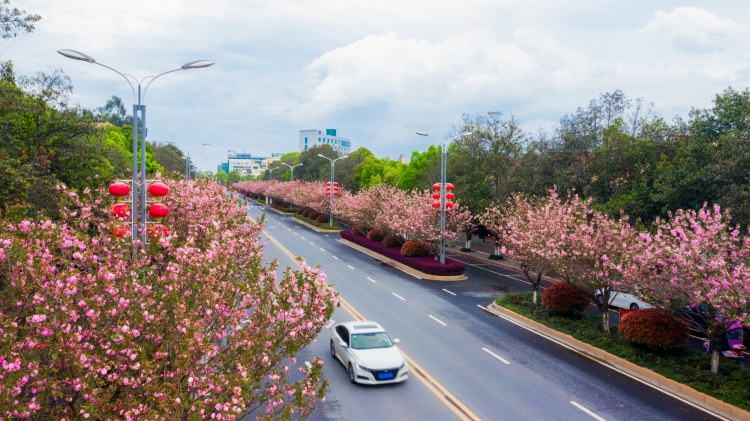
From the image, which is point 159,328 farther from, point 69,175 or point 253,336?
point 69,175

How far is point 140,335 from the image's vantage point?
24.1ft

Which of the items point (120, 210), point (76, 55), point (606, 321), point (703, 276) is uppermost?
point (76, 55)

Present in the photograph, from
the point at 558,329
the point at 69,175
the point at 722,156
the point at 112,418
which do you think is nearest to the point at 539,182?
the point at 722,156

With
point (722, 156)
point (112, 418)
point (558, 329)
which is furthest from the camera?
point (722, 156)

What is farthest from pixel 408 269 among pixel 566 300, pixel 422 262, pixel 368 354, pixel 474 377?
pixel 368 354

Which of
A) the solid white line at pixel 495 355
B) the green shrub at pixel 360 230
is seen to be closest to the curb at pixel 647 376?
the solid white line at pixel 495 355

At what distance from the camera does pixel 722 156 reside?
22.6 m

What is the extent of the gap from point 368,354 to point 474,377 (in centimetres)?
327

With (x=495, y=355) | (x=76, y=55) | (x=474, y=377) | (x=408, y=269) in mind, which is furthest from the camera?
(x=408, y=269)

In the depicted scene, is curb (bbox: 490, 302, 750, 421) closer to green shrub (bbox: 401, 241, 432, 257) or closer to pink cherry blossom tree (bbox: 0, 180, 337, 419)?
pink cherry blossom tree (bbox: 0, 180, 337, 419)

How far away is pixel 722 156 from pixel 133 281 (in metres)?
24.2

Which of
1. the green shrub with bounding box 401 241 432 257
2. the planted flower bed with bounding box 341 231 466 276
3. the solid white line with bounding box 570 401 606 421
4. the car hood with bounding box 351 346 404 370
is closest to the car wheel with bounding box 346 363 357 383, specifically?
the car hood with bounding box 351 346 404 370

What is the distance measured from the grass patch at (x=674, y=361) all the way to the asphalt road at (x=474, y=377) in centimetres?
92

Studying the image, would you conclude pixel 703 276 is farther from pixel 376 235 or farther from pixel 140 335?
pixel 376 235
